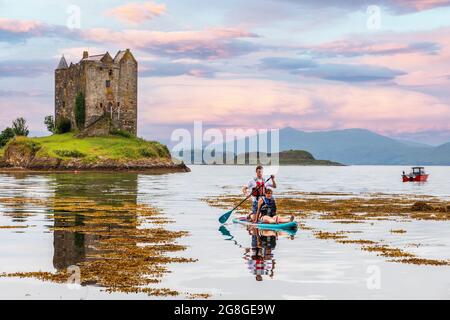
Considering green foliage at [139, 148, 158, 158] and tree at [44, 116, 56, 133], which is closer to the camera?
green foliage at [139, 148, 158, 158]

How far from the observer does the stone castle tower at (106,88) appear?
162750 mm

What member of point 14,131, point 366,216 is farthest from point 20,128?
point 366,216

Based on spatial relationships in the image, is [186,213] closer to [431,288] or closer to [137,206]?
Result: [137,206]

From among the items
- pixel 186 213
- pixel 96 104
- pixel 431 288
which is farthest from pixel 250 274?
pixel 96 104

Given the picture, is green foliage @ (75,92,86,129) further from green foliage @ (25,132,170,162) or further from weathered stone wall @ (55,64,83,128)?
green foliage @ (25,132,170,162)

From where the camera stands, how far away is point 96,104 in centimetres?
16325

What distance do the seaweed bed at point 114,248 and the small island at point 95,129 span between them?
107 meters

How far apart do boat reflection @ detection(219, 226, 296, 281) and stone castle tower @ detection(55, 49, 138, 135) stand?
136994mm

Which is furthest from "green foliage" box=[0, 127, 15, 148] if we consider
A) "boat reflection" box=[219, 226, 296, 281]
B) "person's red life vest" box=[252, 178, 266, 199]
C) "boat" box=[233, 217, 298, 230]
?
"boat" box=[233, 217, 298, 230]

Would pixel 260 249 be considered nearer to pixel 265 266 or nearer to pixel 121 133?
pixel 265 266

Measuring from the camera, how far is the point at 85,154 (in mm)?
145125

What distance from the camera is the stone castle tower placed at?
6407 inches

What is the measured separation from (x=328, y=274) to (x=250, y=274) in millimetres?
2137

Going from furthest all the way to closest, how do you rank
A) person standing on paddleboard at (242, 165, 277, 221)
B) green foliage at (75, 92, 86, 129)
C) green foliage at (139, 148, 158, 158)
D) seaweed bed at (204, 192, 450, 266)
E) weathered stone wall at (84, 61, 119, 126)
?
green foliage at (75, 92, 86, 129) → weathered stone wall at (84, 61, 119, 126) → green foliage at (139, 148, 158, 158) → person standing on paddleboard at (242, 165, 277, 221) → seaweed bed at (204, 192, 450, 266)
